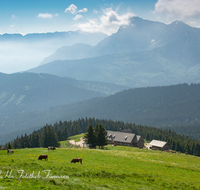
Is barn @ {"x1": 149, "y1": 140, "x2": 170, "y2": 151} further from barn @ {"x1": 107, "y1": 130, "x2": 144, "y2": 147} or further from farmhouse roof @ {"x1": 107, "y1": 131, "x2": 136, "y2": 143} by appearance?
farmhouse roof @ {"x1": 107, "y1": 131, "x2": 136, "y2": 143}

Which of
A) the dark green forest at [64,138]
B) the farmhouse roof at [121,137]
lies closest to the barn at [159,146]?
the farmhouse roof at [121,137]

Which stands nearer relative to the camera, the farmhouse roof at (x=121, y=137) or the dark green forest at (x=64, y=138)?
the dark green forest at (x=64, y=138)

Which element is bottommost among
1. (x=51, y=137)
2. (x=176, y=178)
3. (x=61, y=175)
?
(x=51, y=137)

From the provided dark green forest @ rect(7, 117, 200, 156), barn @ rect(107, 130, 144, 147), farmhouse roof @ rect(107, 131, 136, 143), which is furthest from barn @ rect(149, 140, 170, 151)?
dark green forest @ rect(7, 117, 200, 156)

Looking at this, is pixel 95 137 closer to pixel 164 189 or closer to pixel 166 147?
pixel 164 189

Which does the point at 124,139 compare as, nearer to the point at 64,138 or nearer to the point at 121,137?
the point at 121,137

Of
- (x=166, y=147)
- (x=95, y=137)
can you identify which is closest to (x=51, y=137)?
(x=95, y=137)

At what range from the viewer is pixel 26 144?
97.2 m

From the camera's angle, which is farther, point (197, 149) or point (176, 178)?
point (197, 149)

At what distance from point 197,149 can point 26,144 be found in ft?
347

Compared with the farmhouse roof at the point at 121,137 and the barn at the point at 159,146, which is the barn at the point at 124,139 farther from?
the barn at the point at 159,146

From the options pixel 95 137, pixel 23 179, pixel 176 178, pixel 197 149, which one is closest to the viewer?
pixel 23 179

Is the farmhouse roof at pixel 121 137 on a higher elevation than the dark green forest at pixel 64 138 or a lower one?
higher

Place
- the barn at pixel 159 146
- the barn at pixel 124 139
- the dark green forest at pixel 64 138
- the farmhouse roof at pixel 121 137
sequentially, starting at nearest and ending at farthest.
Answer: the dark green forest at pixel 64 138
the barn at pixel 124 139
the farmhouse roof at pixel 121 137
the barn at pixel 159 146
